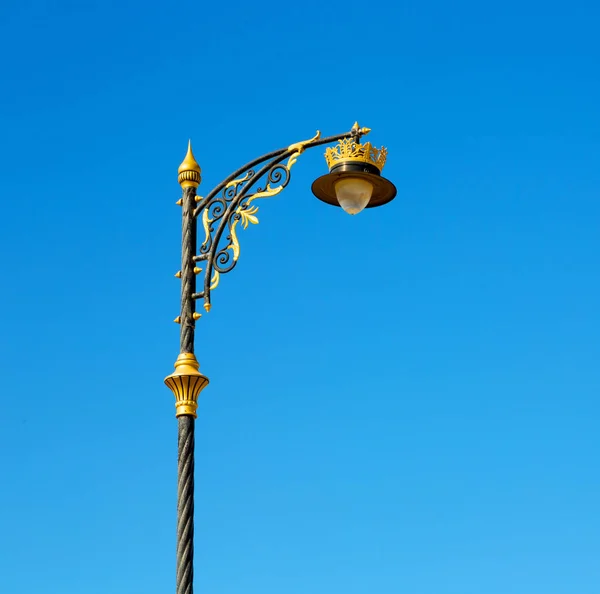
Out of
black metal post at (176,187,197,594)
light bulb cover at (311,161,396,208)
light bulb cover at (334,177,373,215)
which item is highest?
light bulb cover at (311,161,396,208)

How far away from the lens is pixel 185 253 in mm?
15500

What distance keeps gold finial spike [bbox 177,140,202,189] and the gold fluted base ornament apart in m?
2.20

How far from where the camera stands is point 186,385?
14.8 m

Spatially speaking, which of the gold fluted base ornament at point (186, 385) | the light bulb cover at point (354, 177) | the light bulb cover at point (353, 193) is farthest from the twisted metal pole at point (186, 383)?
the light bulb cover at point (353, 193)

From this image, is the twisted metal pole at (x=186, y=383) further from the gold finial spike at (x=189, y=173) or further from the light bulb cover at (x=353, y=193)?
the light bulb cover at (x=353, y=193)

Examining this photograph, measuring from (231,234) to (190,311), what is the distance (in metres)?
1.01

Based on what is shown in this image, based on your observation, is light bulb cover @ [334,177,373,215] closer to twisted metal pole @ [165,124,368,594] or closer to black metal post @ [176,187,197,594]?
twisted metal pole @ [165,124,368,594]

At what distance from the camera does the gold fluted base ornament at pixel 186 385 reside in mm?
14773

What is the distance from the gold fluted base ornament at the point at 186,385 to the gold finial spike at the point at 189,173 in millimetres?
2202

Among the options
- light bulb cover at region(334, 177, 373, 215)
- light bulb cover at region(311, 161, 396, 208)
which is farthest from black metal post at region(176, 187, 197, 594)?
light bulb cover at region(334, 177, 373, 215)

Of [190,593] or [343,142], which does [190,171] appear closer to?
[343,142]

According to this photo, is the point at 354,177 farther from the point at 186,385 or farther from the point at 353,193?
the point at 186,385

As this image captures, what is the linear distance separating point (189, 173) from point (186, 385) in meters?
2.58

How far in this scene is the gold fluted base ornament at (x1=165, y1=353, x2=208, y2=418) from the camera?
48.5 feet
